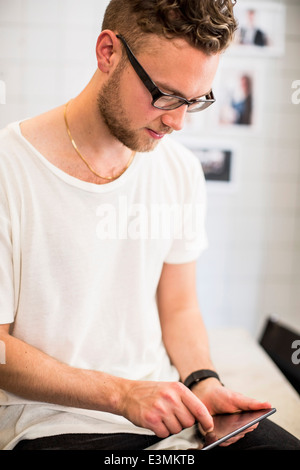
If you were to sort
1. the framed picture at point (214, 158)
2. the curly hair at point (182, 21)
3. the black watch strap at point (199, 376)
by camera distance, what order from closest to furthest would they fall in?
the curly hair at point (182, 21) → the black watch strap at point (199, 376) → the framed picture at point (214, 158)

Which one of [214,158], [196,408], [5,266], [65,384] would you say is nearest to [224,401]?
[196,408]

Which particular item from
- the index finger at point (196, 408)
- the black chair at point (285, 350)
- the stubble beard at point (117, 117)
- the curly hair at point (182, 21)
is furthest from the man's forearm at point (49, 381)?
the black chair at point (285, 350)

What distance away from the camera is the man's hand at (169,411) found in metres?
0.69

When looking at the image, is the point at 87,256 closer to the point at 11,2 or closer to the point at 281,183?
the point at 11,2

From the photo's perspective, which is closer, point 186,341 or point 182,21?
point 182,21

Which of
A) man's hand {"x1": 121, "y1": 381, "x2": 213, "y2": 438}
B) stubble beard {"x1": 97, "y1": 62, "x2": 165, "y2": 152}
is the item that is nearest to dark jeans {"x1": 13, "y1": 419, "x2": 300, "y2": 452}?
man's hand {"x1": 121, "y1": 381, "x2": 213, "y2": 438}

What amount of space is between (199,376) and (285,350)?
0.47 m

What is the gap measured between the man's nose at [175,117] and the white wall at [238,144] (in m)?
0.16

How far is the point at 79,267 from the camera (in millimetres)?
800

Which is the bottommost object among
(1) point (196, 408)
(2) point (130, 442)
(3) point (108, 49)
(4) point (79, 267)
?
(2) point (130, 442)

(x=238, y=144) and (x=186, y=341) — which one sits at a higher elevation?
(x=238, y=144)

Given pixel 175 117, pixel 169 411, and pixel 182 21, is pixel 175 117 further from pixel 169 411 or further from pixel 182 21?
pixel 169 411

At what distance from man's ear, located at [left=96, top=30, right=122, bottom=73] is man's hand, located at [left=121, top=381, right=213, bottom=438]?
503 mm

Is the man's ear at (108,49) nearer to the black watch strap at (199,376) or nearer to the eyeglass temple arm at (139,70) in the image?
the eyeglass temple arm at (139,70)
